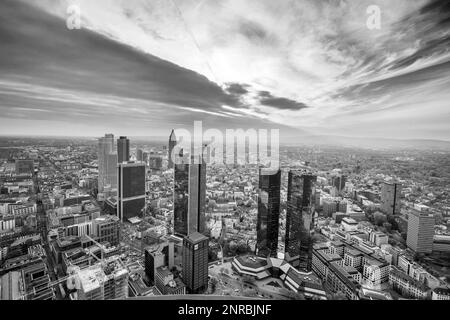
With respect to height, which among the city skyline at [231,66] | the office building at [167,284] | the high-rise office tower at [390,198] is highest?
the city skyline at [231,66]

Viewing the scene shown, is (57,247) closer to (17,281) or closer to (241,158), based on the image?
(17,281)

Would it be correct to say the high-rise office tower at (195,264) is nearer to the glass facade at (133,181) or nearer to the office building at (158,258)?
the office building at (158,258)

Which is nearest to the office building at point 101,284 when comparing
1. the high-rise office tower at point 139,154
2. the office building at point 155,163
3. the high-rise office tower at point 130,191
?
the high-rise office tower at point 139,154

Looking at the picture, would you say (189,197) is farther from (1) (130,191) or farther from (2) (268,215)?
(1) (130,191)

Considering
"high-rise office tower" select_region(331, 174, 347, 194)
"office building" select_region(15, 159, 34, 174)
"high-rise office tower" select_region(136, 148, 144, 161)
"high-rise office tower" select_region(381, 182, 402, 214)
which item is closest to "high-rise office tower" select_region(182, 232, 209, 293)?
"high-rise office tower" select_region(136, 148, 144, 161)

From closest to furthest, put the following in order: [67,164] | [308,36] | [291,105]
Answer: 1. [308,36]
2. [291,105]
3. [67,164]
